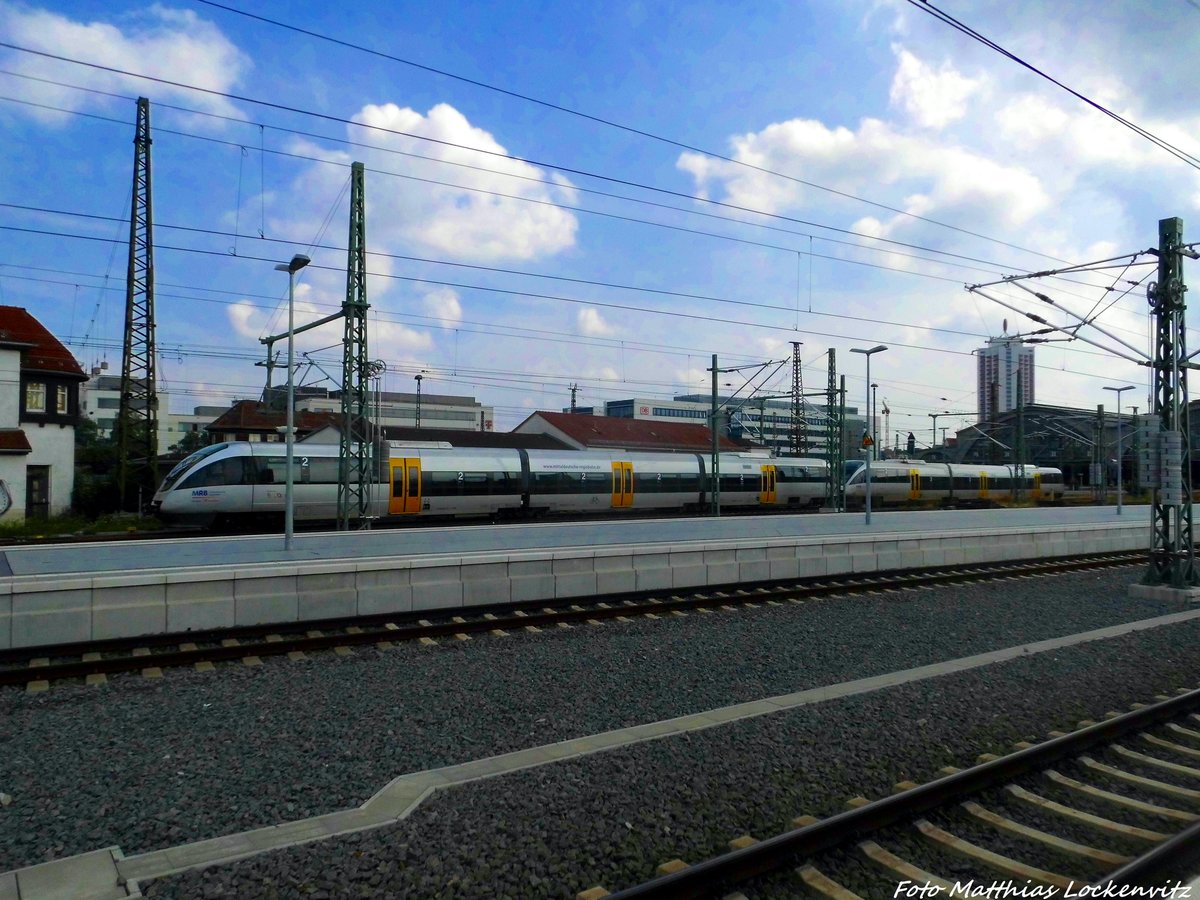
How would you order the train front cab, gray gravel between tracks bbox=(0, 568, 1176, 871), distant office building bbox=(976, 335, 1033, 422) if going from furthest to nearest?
distant office building bbox=(976, 335, 1033, 422) → the train front cab → gray gravel between tracks bbox=(0, 568, 1176, 871)

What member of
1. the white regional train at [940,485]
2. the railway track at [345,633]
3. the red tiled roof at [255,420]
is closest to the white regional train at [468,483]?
the white regional train at [940,485]

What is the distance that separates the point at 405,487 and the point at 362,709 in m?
19.3

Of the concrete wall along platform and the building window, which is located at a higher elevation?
the building window

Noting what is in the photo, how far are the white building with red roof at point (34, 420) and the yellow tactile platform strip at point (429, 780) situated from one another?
94.9 ft

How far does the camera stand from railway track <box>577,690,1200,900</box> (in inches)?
169

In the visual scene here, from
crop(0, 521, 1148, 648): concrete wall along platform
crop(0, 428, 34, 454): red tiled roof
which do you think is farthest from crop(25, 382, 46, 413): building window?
crop(0, 521, 1148, 648): concrete wall along platform

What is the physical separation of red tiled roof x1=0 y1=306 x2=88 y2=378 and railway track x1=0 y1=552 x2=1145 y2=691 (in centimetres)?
2561

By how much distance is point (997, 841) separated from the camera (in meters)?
4.89

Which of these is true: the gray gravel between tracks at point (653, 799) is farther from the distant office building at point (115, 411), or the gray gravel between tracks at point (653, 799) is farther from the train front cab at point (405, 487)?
the distant office building at point (115, 411)

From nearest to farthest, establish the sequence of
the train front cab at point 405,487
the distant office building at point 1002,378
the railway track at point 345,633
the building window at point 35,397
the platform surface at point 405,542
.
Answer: the railway track at point 345,633
the platform surface at point 405,542
the train front cab at point 405,487
the building window at point 35,397
the distant office building at point 1002,378

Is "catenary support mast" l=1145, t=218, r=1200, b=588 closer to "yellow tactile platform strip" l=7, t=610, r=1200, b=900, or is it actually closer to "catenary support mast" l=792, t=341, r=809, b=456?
"yellow tactile platform strip" l=7, t=610, r=1200, b=900

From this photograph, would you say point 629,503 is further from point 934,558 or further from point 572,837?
point 572,837

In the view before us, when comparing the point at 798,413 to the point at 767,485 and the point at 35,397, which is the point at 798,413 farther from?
Answer: the point at 35,397

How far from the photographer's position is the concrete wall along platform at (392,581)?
965 cm
